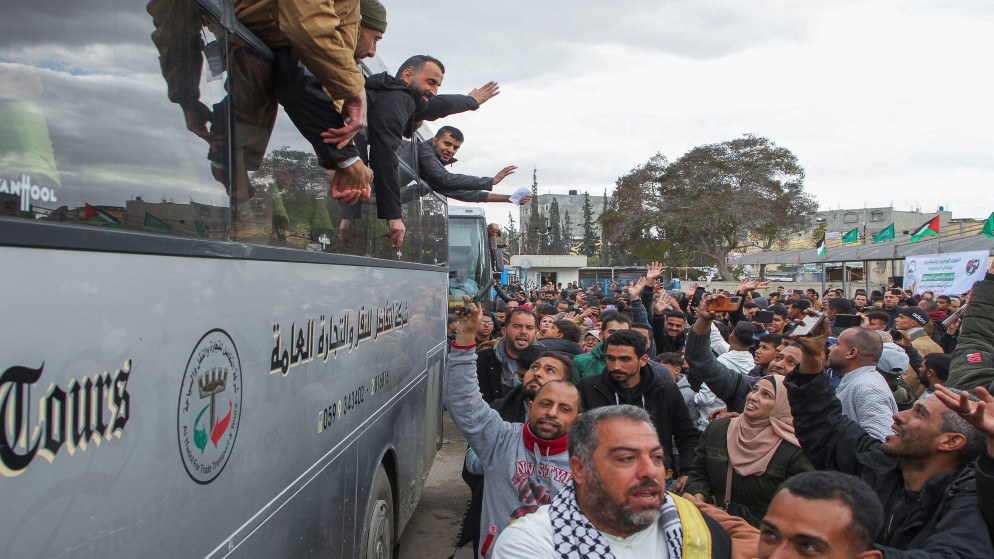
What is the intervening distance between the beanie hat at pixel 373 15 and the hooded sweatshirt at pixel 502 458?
6.35 ft

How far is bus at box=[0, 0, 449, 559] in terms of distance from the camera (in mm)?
1508

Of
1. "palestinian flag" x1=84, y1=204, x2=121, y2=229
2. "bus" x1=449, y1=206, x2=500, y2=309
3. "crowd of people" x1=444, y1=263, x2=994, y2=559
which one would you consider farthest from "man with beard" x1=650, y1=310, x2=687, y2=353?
"palestinian flag" x1=84, y1=204, x2=121, y2=229

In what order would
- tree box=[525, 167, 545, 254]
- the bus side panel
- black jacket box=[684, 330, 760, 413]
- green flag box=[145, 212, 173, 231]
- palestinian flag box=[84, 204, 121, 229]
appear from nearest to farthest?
the bus side panel
palestinian flag box=[84, 204, 121, 229]
green flag box=[145, 212, 173, 231]
black jacket box=[684, 330, 760, 413]
tree box=[525, 167, 545, 254]

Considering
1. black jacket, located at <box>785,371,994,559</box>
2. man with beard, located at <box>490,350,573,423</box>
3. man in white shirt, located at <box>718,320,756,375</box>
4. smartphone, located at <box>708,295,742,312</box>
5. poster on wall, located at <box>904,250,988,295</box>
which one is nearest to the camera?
black jacket, located at <box>785,371,994,559</box>

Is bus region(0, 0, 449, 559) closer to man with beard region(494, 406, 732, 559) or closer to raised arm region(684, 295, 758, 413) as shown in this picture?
man with beard region(494, 406, 732, 559)

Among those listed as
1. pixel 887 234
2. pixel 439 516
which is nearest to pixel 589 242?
pixel 887 234

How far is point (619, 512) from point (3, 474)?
1786 millimetres

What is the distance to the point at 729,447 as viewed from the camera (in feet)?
13.5

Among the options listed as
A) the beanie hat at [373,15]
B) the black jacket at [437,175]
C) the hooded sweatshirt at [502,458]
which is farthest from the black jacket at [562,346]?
the beanie hat at [373,15]

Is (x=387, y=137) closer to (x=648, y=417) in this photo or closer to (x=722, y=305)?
(x=648, y=417)

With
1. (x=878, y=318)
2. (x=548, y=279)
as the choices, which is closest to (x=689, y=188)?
(x=548, y=279)

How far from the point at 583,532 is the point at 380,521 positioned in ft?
7.77

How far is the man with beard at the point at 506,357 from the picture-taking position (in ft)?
20.3

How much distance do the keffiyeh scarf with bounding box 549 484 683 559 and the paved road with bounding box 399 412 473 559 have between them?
4042 millimetres
